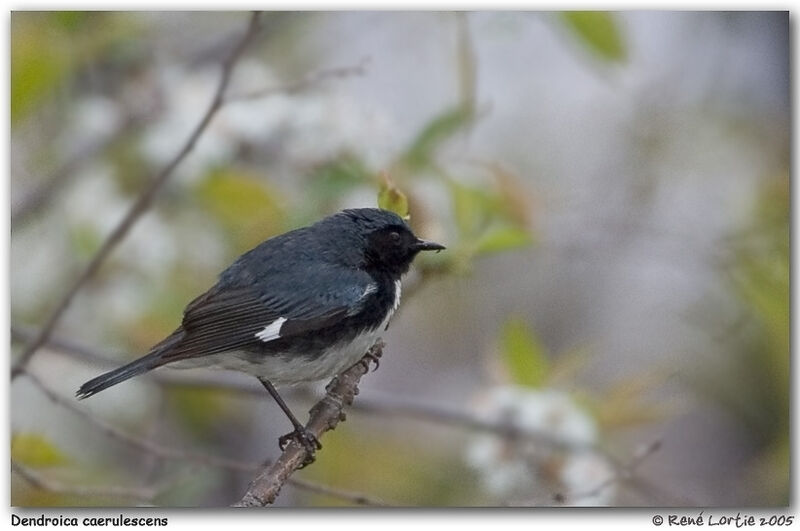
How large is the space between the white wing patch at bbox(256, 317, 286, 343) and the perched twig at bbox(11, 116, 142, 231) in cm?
76

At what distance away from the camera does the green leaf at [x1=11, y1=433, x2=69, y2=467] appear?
216 centimetres

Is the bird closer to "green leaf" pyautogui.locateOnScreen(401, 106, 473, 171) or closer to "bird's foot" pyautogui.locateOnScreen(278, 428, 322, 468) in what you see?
"bird's foot" pyautogui.locateOnScreen(278, 428, 322, 468)

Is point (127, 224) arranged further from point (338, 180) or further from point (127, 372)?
point (338, 180)


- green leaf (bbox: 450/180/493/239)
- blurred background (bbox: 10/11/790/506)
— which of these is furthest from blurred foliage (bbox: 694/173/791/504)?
green leaf (bbox: 450/180/493/239)

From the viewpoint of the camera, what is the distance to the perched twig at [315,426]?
1.85 meters

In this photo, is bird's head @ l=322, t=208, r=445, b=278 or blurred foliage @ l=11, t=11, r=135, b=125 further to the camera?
blurred foliage @ l=11, t=11, r=135, b=125

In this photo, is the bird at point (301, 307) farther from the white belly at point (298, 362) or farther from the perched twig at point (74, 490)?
the perched twig at point (74, 490)

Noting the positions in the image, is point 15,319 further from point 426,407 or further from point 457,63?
point 457,63

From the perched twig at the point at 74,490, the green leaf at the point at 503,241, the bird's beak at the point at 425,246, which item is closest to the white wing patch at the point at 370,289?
the bird's beak at the point at 425,246

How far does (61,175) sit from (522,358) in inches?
45.8

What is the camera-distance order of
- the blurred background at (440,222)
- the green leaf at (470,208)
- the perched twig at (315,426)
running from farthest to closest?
1. the blurred background at (440,222)
2. the green leaf at (470,208)
3. the perched twig at (315,426)

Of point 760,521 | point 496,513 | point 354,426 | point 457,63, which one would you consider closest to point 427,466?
point 354,426

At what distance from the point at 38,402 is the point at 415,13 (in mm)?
1250

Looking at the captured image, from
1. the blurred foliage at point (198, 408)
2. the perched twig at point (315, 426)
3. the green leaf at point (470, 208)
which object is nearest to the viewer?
the perched twig at point (315, 426)
